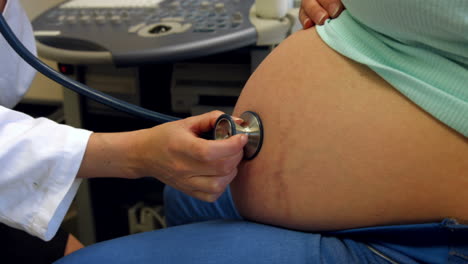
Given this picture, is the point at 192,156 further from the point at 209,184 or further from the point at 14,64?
the point at 14,64

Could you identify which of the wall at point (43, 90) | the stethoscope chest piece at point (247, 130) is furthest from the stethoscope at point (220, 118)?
the wall at point (43, 90)

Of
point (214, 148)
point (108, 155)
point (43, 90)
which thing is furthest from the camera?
point (43, 90)

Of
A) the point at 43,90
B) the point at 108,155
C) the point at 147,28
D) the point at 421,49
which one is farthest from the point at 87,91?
the point at 43,90

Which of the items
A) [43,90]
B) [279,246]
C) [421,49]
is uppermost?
[421,49]

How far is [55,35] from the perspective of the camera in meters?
1.02

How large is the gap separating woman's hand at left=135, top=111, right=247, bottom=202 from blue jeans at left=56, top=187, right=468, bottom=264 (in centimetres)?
7

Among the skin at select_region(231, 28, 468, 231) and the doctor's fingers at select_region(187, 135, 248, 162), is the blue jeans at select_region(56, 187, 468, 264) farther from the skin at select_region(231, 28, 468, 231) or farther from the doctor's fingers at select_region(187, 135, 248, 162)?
the doctor's fingers at select_region(187, 135, 248, 162)

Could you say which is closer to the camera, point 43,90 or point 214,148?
point 214,148

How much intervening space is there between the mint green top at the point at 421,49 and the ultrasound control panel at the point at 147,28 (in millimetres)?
402

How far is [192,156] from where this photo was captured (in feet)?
1.85

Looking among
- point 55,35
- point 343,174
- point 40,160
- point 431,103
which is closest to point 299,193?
point 343,174

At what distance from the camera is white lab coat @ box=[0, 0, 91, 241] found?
593 millimetres

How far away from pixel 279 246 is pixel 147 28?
69 cm

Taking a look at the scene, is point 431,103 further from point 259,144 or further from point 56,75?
point 56,75
